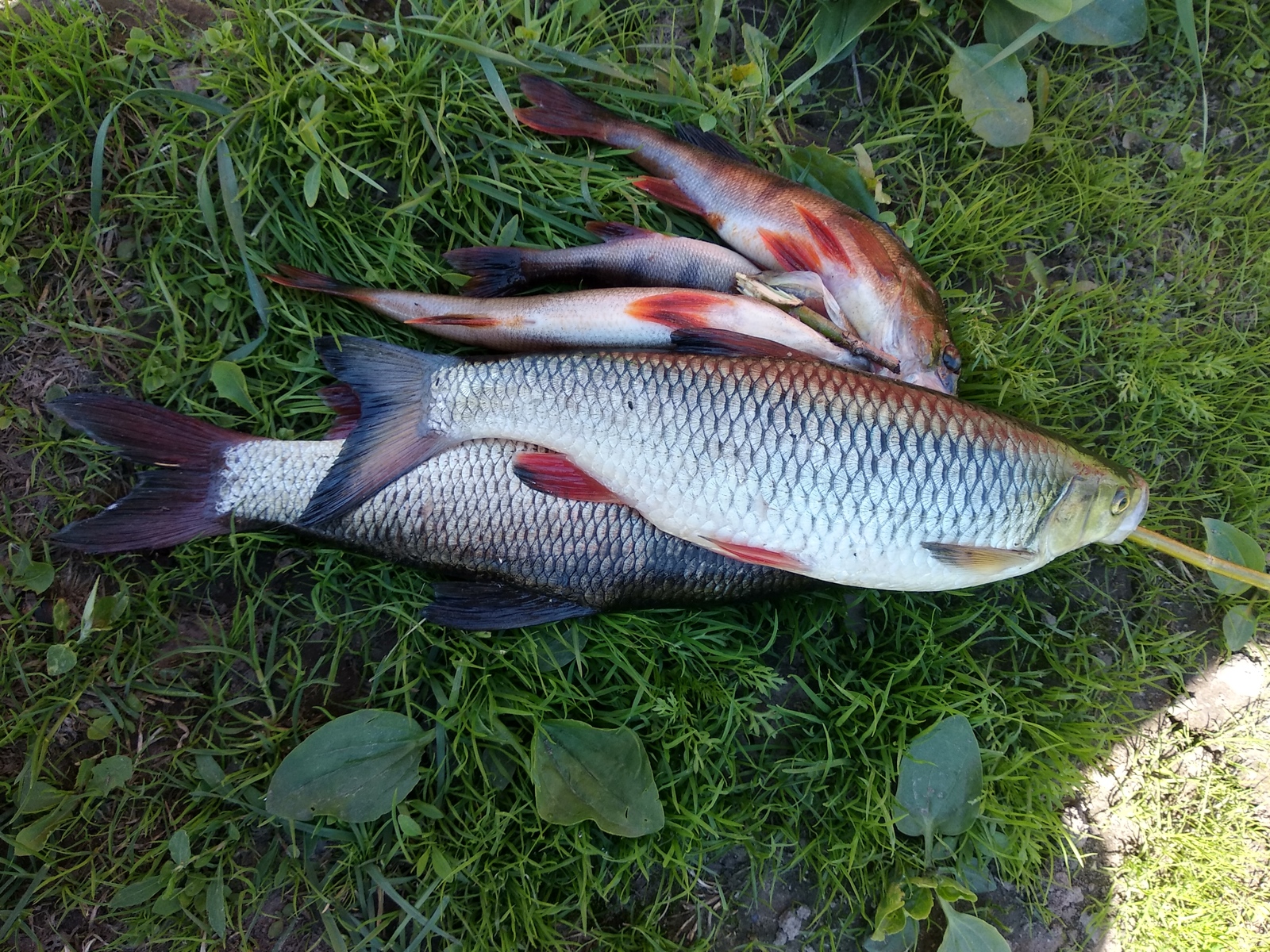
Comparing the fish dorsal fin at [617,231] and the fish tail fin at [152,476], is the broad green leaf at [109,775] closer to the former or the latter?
the fish tail fin at [152,476]

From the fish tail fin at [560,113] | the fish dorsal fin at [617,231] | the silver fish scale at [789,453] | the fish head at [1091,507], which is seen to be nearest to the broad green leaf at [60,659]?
the silver fish scale at [789,453]

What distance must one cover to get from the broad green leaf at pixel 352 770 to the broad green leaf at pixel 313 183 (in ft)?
5.44

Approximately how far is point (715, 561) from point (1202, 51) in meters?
3.04

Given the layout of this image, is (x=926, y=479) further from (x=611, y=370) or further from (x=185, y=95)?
(x=185, y=95)

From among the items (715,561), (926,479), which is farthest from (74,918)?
(926,479)

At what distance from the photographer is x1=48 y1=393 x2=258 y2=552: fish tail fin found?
87.1 inches

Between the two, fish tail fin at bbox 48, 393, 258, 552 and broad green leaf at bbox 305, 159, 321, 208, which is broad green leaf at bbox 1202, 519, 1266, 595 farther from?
fish tail fin at bbox 48, 393, 258, 552

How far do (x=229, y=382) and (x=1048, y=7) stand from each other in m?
3.11

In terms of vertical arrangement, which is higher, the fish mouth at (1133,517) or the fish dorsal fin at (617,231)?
the fish dorsal fin at (617,231)

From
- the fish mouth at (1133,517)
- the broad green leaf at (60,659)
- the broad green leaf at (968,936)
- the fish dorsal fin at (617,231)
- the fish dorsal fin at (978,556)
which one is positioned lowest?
the broad green leaf at (968,936)

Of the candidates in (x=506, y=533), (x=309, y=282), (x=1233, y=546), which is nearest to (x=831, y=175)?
(x=506, y=533)

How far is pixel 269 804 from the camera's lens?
2.12 m

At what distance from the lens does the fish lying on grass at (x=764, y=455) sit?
1955 millimetres

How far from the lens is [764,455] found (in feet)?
6.39
